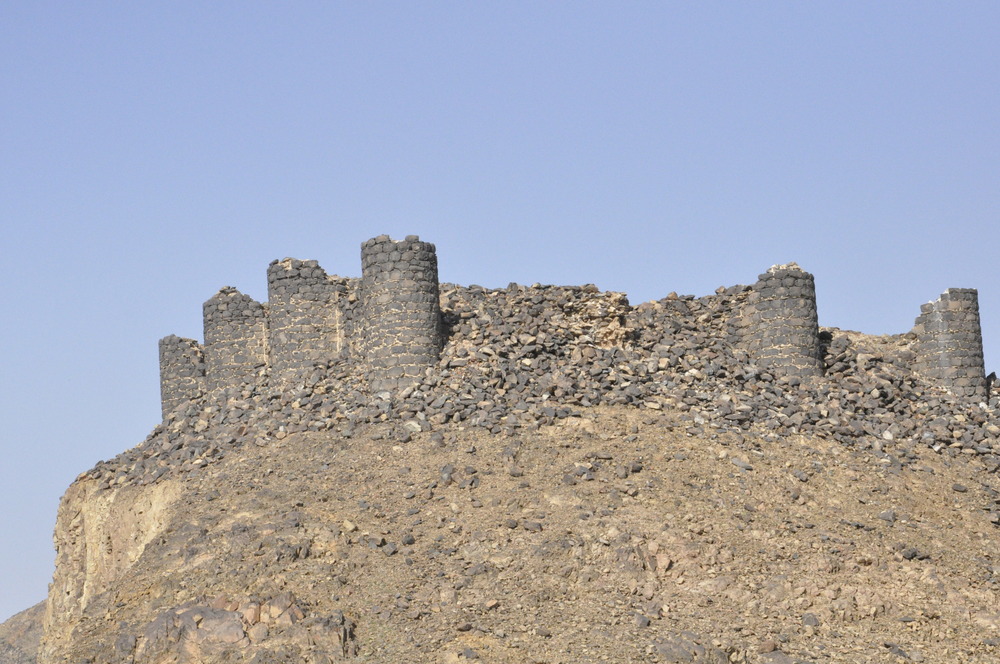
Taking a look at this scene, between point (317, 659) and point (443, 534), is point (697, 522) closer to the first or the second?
point (443, 534)

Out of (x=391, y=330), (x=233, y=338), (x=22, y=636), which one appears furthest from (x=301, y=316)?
(x=22, y=636)

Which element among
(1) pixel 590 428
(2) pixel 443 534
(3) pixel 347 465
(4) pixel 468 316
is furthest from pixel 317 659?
(4) pixel 468 316

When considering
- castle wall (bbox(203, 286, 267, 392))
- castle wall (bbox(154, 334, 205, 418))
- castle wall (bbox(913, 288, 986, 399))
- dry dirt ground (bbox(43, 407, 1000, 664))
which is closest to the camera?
dry dirt ground (bbox(43, 407, 1000, 664))

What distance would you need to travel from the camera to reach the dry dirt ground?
17.6 metres

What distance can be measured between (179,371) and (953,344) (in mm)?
13336

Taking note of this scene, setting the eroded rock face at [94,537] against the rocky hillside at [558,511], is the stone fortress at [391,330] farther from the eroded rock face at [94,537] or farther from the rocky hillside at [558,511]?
the eroded rock face at [94,537]

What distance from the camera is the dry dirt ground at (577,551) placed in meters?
17.6

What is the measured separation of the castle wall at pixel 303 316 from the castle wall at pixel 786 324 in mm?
6832

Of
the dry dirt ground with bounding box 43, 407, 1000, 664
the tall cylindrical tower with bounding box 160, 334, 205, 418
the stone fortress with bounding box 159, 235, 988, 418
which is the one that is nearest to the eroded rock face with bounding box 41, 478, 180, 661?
the dry dirt ground with bounding box 43, 407, 1000, 664

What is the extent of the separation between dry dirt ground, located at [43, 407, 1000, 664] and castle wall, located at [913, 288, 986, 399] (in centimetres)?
267

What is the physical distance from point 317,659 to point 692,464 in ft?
21.7

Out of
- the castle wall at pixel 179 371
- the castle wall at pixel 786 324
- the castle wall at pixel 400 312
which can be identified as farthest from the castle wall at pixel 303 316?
the castle wall at pixel 786 324

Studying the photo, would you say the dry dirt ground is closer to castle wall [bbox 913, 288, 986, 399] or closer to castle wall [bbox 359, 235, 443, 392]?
castle wall [bbox 359, 235, 443, 392]

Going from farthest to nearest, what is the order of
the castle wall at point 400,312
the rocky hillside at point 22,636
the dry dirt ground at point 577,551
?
1. the rocky hillside at point 22,636
2. the castle wall at point 400,312
3. the dry dirt ground at point 577,551
